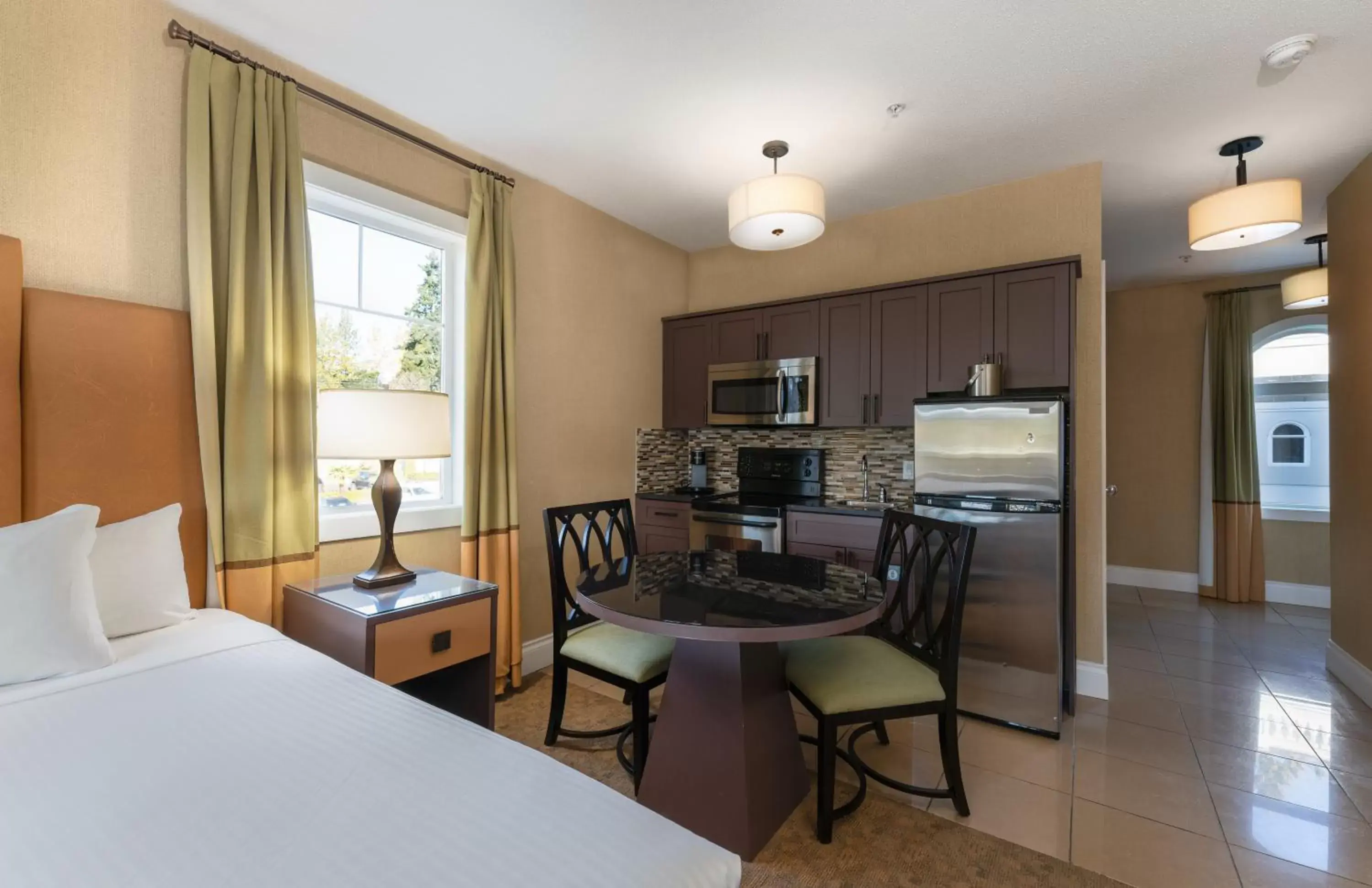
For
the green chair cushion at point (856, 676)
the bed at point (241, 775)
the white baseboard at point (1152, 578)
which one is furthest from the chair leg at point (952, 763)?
the white baseboard at point (1152, 578)

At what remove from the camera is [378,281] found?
Result: 9.18ft

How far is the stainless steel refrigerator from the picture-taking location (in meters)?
2.69

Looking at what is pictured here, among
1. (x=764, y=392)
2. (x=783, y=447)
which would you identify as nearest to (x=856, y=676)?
(x=764, y=392)

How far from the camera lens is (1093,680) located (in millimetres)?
3068

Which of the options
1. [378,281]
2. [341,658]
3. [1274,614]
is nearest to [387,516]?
[341,658]

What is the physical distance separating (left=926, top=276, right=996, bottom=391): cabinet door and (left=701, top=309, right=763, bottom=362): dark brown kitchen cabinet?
111cm

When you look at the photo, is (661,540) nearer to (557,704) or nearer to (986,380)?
(557,704)

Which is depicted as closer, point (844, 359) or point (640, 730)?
point (640, 730)

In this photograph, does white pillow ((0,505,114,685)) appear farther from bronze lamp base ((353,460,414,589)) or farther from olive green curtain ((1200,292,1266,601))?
olive green curtain ((1200,292,1266,601))

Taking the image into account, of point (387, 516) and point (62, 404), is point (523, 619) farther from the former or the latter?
point (62, 404)

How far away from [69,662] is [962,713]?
126 inches


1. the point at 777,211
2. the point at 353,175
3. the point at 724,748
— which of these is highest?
the point at 353,175

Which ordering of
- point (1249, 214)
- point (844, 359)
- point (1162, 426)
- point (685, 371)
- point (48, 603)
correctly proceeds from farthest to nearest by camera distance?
point (1162, 426) → point (685, 371) → point (844, 359) → point (1249, 214) → point (48, 603)

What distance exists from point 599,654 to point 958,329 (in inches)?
97.3
